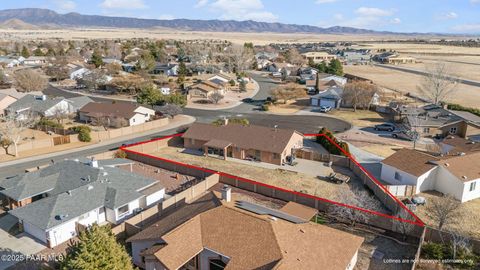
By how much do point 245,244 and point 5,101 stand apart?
68.4 meters

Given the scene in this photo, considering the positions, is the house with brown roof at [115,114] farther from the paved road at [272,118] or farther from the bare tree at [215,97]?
the bare tree at [215,97]

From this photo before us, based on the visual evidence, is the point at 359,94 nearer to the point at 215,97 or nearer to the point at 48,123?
the point at 215,97

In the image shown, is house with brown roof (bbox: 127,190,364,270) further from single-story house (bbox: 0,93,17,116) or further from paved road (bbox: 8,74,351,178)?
single-story house (bbox: 0,93,17,116)

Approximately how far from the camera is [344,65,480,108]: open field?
93.0m

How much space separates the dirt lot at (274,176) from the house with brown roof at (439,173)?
4.65 meters

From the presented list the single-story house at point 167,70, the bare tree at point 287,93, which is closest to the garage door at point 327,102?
the bare tree at point 287,93

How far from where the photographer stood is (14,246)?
1125 inches

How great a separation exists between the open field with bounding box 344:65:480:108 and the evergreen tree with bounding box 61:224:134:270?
299 ft

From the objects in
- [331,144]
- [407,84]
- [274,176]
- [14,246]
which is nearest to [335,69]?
[407,84]

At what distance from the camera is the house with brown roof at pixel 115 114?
2534 inches

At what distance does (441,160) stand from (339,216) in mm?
15452

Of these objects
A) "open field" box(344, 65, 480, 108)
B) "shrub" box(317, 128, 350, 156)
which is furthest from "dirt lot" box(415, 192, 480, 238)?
"open field" box(344, 65, 480, 108)

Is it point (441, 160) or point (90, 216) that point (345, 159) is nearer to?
point (441, 160)

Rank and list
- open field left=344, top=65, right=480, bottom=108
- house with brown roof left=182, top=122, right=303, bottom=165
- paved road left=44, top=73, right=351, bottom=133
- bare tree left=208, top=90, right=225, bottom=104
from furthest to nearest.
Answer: open field left=344, top=65, right=480, bottom=108, bare tree left=208, top=90, right=225, bottom=104, paved road left=44, top=73, right=351, bottom=133, house with brown roof left=182, top=122, right=303, bottom=165
